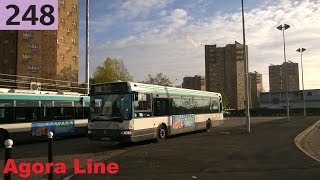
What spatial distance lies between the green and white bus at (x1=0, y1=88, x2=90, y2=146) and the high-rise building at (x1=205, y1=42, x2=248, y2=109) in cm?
10203

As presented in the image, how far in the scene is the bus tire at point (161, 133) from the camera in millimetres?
23742

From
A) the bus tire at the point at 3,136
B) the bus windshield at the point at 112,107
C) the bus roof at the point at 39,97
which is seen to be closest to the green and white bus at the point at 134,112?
the bus windshield at the point at 112,107

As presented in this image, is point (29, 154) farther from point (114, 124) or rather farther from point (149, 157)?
point (149, 157)

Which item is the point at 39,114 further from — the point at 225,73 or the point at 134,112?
the point at 225,73

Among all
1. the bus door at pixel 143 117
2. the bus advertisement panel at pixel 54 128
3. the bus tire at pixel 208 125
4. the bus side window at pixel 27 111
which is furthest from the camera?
the bus tire at pixel 208 125

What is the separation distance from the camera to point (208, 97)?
32.4m

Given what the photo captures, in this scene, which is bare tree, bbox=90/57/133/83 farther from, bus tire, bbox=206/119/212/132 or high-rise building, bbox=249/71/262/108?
high-rise building, bbox=249/71/262/108

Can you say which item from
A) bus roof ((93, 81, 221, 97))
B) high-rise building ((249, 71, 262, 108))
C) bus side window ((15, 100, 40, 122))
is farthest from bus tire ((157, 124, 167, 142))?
high-rise building ((249, 71, 262, 108))

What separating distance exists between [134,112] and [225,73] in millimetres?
113115

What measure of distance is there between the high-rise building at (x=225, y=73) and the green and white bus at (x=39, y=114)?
10203 centimetres

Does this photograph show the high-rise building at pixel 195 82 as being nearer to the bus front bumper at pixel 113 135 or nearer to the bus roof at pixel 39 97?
the bus roof at pixel 39 97

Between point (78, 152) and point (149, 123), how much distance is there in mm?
4301

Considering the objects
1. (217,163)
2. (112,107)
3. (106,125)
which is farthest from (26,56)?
(217,163)

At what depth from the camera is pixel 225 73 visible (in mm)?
131875
